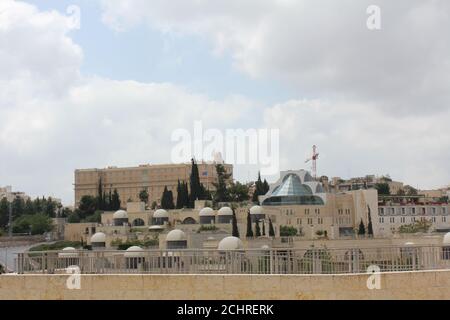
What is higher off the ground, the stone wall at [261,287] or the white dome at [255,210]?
the white dome at [255,210]

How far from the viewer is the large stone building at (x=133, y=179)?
372ft

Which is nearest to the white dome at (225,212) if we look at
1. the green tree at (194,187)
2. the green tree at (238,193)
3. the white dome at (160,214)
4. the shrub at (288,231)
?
the shrub at (288,231)

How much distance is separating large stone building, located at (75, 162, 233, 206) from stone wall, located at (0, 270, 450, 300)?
101 m

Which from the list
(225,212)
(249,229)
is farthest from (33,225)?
(249,229)

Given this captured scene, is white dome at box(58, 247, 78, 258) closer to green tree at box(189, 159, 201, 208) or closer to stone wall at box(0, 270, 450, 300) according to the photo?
stone wall at box(0, 270, 450, 300)

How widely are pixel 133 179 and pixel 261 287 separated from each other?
10517cm

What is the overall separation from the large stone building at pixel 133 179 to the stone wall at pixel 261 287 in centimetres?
10062

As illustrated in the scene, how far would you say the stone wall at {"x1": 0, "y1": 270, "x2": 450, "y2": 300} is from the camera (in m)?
10.8

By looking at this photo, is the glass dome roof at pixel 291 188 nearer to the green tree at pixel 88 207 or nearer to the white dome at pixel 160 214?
the white dome at pixel 160 214

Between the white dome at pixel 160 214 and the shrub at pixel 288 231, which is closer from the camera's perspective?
the shrub at pixel 288 231

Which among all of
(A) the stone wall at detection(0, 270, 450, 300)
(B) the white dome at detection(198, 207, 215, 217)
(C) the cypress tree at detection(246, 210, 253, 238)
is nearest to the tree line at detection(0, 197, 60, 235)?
(B) the white dome at detection(198, 207, 215, 217)

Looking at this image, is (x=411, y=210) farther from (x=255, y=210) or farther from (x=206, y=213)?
(x=206, y=213)

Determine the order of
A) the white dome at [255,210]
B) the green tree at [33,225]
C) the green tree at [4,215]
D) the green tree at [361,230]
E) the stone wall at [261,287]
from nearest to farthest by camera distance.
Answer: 1. the stone wall at [261,287]
2. the white dome at [255,210]
3. the green tree at [361,230]
4. the green tree at [33,225]
5. the green tree at [4,215]
